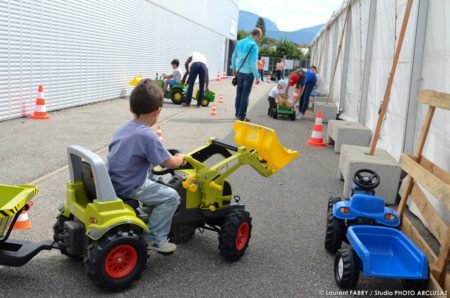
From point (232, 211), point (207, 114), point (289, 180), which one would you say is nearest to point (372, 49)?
point (289, 180)

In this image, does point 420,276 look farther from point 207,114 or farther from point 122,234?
point 207,114

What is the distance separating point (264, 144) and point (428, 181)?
4.52 feet

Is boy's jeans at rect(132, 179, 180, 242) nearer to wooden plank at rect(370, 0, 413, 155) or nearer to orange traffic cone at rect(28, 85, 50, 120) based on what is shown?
wooden plank at rect(370, 0, 413, 155)

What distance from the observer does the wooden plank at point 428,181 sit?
148 inches

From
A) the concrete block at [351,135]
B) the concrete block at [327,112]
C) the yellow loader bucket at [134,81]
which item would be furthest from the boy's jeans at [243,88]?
the yellow loader bucket at [134,81]

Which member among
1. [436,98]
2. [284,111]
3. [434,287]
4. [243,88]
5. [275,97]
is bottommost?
[434,287]

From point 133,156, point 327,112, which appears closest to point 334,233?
point 133,156

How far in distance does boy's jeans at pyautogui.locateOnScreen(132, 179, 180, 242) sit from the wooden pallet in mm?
2005

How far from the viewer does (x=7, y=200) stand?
3.85 metres

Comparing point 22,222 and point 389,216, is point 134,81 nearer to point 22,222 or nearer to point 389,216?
point 22,222

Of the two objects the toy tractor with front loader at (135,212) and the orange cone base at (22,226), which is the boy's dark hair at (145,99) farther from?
the orange cone base at (22,226)

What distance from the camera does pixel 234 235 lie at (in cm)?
426

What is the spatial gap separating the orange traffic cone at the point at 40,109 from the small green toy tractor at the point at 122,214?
7728mm

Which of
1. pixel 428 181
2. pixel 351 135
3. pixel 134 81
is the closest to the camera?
pixel 428 181
